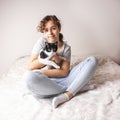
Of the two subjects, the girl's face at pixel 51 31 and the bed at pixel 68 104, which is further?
the girl's face at pixel 51 31

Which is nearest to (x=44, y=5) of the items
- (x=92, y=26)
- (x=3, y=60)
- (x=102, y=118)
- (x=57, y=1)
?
(x=57, y=1)

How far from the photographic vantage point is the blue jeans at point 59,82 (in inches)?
61.8

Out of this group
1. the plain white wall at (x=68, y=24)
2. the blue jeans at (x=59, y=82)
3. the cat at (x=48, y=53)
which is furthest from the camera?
the plain white wall at (x=68, y=24)

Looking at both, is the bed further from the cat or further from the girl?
the cat

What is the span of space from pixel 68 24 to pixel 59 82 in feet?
2.79

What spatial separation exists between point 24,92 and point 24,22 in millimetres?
958

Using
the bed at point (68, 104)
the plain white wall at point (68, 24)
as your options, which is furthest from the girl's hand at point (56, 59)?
the plain white wall at point (68, 24)

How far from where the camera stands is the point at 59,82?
180cm

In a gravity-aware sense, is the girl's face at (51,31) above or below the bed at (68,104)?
above

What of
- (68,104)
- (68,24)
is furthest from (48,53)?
(68,24)

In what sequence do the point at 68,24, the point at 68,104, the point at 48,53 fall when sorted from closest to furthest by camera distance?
the point at 68,104 < the point at 48,53 < the point at 68,24

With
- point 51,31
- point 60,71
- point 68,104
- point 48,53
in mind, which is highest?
point 51,31

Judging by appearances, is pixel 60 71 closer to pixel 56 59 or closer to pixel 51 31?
pixel 56 59

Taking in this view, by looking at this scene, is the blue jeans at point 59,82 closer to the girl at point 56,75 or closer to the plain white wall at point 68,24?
the girl at point 56,75
